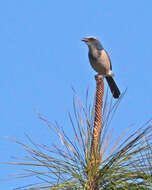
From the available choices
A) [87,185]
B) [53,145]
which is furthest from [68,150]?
[87,185]

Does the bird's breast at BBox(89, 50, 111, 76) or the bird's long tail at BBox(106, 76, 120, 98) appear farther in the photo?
the bird's long tail at BBox(106, 76, 120, 98)

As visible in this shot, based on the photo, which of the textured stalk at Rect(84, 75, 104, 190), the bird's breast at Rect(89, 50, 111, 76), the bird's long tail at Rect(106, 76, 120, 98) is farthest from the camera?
the bird's long tail at Rect(106, 76, 120, 98)

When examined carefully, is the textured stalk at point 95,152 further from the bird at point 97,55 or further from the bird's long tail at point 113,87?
the bird's long tail at point 113,87

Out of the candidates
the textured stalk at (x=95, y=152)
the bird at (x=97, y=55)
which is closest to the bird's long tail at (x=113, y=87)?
the bird at (x=97, y=55)

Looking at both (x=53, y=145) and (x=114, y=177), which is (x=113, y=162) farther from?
(x=53, y=145)

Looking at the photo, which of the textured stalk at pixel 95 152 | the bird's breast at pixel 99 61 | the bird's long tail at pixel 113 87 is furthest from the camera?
the bird's long tail at pixel 113 87

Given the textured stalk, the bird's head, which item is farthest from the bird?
the textured stalk

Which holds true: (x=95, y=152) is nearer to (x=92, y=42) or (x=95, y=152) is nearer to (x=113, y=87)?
(x=92, y=42)

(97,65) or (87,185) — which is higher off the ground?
(97,65)

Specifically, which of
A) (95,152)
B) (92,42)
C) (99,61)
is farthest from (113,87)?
(95,152)

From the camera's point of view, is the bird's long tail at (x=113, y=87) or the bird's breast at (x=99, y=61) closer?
Answer: the bird's breast at (x=99, y=61)

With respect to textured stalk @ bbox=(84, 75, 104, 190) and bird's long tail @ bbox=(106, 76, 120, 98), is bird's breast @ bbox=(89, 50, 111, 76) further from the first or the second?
textured stalk @ bbox=(84, 75, 104, 190)

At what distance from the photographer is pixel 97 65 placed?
301 inches

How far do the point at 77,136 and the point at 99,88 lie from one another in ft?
1.37
